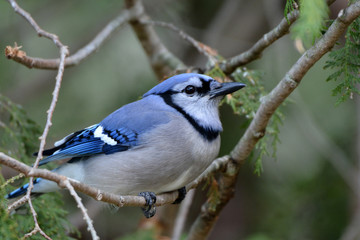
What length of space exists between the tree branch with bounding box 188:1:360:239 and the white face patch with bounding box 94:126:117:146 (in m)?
0.62

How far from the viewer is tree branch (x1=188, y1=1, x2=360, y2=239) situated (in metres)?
1.82

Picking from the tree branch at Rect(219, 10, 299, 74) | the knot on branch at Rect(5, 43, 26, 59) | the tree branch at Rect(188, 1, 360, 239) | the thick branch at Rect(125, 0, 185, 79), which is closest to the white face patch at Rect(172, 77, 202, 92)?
the tree branch at Rect(219, 10, 299, 74)

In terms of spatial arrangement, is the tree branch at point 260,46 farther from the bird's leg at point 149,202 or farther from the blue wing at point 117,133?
the bird's leg at point 149,202

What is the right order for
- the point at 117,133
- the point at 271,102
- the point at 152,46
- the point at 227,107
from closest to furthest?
the point at 271,102 → the point at 117,133 → the point at 152,46 → the point at 227,107

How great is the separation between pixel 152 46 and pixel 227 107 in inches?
40.1

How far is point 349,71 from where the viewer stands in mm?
2057

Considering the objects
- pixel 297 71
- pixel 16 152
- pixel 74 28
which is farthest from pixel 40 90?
pixel 297 71

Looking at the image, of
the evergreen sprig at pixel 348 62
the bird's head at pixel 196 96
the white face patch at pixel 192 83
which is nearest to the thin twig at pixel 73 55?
the bird's head at pixel 196 96

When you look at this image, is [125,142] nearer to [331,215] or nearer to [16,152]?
[16,152]

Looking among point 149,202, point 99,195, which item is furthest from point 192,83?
point 99,195

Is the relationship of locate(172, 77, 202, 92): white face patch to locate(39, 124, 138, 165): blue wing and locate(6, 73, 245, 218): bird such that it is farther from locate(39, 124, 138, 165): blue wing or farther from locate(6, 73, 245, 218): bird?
locate(39, 124, 138, 165): blue wing

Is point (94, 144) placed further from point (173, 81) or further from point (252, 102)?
point (252, 102)

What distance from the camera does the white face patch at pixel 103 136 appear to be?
8.72 feet

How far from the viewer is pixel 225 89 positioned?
259 cm
